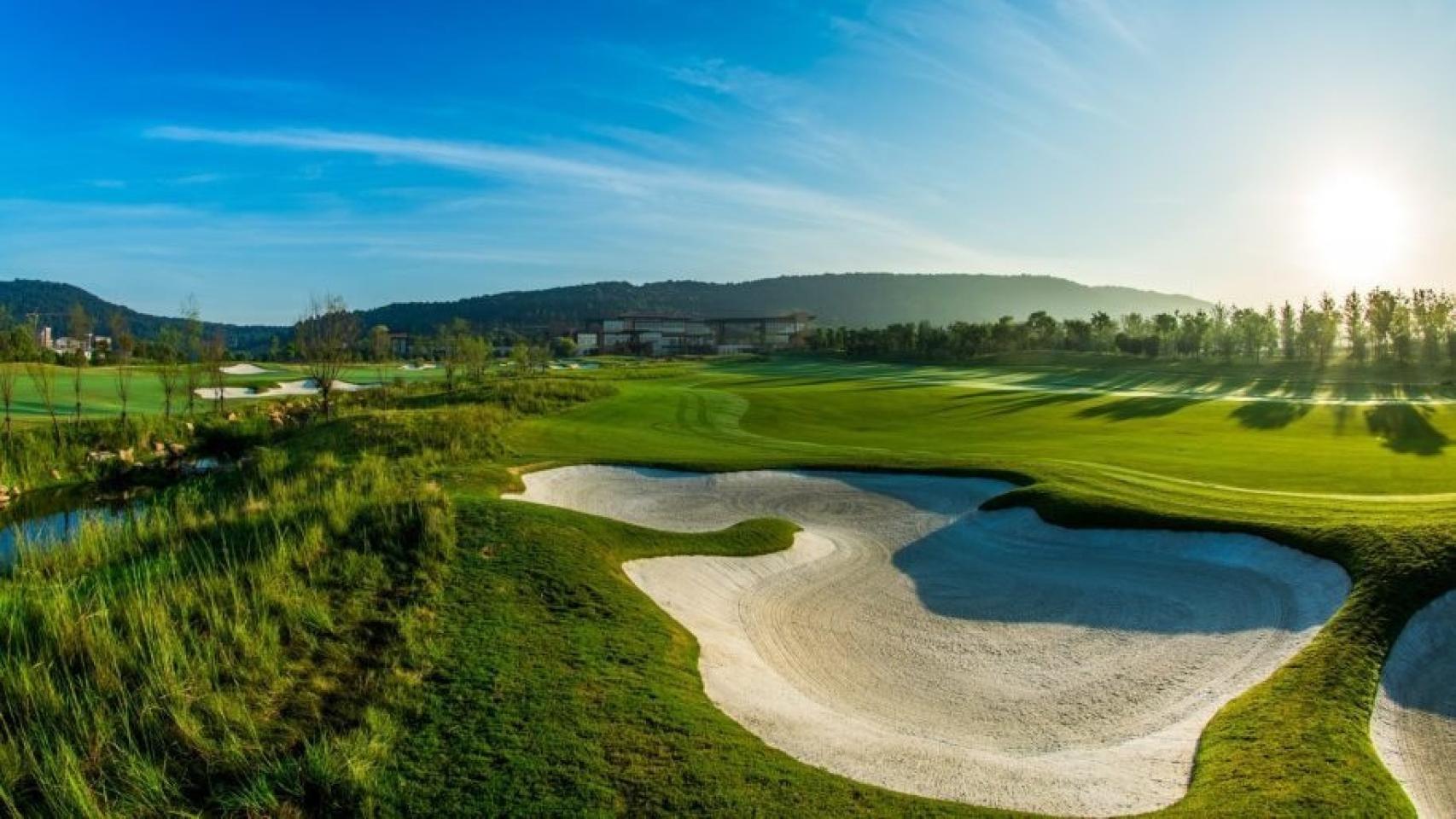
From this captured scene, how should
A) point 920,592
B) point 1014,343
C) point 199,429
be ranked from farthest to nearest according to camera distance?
1. point 1014,343
2. point 199,429
3. point 920,592

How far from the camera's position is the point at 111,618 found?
28.4 ft

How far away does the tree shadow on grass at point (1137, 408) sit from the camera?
37219 mm

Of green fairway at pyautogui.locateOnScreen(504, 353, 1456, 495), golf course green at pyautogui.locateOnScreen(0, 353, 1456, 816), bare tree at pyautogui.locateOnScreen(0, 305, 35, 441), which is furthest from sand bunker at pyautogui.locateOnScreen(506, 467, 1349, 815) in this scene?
bare tree at pyautogui.locateOnScreen(0, 305, 35, 441)

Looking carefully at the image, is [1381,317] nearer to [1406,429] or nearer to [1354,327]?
[1354,327]

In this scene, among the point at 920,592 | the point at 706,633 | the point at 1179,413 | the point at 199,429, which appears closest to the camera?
the point at 706,633

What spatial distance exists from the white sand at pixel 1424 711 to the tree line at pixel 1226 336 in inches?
2858

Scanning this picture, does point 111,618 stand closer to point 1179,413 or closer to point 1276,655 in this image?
point 1276,655

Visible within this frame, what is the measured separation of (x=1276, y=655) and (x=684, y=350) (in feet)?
473

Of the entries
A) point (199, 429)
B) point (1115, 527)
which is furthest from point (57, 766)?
point (199, 429)

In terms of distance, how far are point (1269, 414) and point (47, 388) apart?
51417 mm

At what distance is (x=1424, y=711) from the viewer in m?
8.40

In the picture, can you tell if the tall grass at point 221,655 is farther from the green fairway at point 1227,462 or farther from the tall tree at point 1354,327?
the tall tree at point 1354,327

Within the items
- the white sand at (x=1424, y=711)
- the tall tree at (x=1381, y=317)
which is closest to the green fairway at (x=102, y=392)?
the white sand at (x=1424, y=711)

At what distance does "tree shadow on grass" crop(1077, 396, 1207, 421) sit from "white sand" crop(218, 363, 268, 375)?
61489 mm
